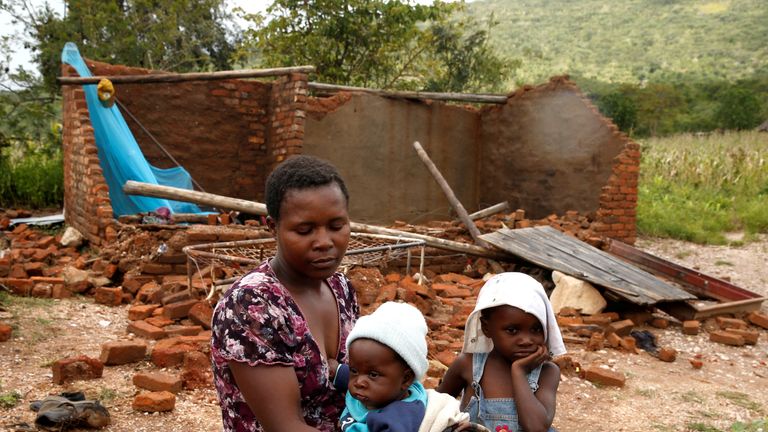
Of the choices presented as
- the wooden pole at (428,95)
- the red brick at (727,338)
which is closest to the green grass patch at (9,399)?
the red brick at (727,338)

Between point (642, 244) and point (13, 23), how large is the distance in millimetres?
13782

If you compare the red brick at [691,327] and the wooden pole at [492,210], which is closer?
the red brick at [691,327]

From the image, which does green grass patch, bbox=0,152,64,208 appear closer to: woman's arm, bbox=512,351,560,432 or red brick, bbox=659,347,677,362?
red brick, bbox=659,347,677,362

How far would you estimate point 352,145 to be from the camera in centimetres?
1038

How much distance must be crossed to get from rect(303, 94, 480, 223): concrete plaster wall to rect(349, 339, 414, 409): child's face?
323 inches

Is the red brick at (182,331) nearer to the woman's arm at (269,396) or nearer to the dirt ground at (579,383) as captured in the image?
the dirt ground at (579,383)

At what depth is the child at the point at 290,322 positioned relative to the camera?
1.63 metres

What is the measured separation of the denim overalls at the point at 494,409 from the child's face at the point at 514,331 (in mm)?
101

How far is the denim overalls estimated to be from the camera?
2.34 metres

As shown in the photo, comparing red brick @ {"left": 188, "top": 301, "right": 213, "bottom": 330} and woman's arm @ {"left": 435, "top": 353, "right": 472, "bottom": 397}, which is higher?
woman's arm @ {"left": 435, "top": 353, "right": 472, "bottom": 397}

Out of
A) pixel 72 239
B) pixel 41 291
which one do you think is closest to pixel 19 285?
pixel 41 291

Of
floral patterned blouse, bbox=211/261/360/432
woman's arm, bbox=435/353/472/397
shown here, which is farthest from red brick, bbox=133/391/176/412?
floral patterned blouse, bbox=211/261/360/432

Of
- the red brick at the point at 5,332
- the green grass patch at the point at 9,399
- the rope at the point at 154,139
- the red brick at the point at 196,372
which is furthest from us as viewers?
the rope at the point at 154,139

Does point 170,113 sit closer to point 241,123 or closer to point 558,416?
point 241,123
